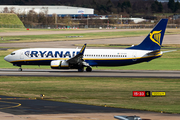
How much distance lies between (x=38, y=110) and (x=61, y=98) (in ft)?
21.5

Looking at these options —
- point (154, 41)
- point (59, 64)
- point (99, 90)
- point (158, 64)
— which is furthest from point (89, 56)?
point (158, 64)

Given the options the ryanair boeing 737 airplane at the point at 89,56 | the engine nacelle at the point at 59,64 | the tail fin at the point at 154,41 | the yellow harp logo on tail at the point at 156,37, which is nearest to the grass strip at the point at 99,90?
the engine nacelle at the point at 59,64

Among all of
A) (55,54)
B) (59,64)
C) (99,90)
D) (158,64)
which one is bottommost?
(158,64)

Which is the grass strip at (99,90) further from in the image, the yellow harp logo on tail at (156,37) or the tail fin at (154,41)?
the yellow harp logo on tail at (156,37)

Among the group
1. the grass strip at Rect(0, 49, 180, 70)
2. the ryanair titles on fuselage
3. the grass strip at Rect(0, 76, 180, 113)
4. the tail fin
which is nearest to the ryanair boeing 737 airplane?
the ryanair titles on fuselage

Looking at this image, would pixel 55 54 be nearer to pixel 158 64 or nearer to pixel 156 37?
pixel 156 37

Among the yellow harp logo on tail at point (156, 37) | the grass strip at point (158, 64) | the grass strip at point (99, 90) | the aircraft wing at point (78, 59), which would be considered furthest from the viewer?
the grass strip at point (158, 64)

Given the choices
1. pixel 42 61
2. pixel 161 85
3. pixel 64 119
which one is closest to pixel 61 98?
pixel 64 119

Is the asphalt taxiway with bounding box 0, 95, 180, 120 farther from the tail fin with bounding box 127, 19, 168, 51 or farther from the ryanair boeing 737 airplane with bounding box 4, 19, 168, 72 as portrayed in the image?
the tail fin with bounding box 127, 19, 168, 51

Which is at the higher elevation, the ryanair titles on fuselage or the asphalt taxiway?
the ryanair titles on fuselage

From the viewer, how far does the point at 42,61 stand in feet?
181

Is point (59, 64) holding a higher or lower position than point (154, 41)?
lower

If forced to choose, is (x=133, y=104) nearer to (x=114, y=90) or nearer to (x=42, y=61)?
(x=114, y=90)

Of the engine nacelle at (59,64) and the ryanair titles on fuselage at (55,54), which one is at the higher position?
the ryanair titles on fuselage at (55,54)
